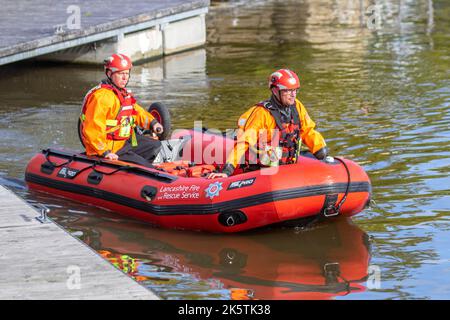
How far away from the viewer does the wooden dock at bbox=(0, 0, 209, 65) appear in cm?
1538

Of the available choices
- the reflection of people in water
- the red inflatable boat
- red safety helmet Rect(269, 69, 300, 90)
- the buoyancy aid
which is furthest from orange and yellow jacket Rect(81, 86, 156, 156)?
red safety helmet Rect(269, 69, 300, 90)

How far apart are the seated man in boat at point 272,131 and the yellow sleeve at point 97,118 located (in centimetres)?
133

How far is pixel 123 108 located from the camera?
990 centimetres

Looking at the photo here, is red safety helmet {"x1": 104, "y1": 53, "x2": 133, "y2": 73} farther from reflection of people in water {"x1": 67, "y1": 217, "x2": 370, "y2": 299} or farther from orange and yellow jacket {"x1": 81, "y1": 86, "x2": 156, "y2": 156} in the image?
reflection of people in water {"x1": 67, "y1": 217, "x2": 370, "y2": 299}

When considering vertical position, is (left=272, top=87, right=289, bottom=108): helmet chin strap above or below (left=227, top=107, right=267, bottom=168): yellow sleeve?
above

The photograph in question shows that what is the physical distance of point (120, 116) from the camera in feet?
32.6

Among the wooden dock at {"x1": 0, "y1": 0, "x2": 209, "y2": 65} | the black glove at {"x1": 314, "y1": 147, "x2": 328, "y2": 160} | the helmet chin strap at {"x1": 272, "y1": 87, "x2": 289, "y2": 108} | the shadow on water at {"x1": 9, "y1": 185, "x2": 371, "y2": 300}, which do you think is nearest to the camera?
the shadow on water at {"x1": 9, "y1": 185, "x2": 371, "y2": 300}

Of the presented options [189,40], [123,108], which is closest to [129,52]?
[189,40]

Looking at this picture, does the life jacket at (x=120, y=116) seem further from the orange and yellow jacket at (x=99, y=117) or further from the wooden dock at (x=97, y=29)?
the wooden dock at (x=97, y=29)

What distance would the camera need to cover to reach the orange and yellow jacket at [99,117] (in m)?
9.77

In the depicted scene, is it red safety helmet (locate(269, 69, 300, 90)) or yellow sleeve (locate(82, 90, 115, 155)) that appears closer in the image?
red safety helmet (locate(269, 69, 300, 90))

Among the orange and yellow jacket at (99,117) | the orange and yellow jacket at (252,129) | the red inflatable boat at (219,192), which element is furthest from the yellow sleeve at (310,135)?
the orange and yellow jacket at (99,117)

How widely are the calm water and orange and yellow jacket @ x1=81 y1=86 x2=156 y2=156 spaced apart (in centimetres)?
63
